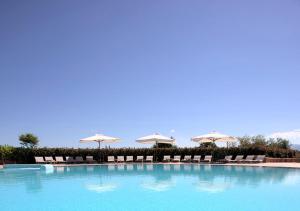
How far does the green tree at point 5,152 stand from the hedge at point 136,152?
12 centimetres

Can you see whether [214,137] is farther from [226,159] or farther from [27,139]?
[27,139]

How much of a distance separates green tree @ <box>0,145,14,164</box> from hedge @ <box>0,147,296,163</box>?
120 millimetres

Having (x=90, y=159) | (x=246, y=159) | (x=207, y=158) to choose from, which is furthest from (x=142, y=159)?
(x=246, y=159)

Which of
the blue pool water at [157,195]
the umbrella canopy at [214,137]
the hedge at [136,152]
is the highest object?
the umbrella canopy at [214,137]

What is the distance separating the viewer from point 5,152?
24.0m

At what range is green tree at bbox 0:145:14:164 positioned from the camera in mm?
23844

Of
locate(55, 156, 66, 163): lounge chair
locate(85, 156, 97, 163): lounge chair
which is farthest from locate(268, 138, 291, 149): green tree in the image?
locate(55, 156, 66, 163): lounge chair

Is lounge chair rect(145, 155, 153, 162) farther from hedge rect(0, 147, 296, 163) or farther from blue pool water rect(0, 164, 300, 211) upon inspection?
blue pool water rect(0, 164, 300, 211)

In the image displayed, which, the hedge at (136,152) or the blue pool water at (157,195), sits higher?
the hedge at (136,152)

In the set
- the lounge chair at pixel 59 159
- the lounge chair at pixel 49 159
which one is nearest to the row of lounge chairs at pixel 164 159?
the lounge chair at pixel 59 159

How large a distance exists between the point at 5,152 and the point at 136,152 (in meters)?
9.17

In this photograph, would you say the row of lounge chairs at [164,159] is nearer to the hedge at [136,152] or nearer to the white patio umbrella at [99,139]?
the hedge at [136,152]

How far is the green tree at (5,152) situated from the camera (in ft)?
78.2

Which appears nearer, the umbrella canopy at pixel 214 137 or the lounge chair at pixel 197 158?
the umbrella canopy at pixel 214 137
